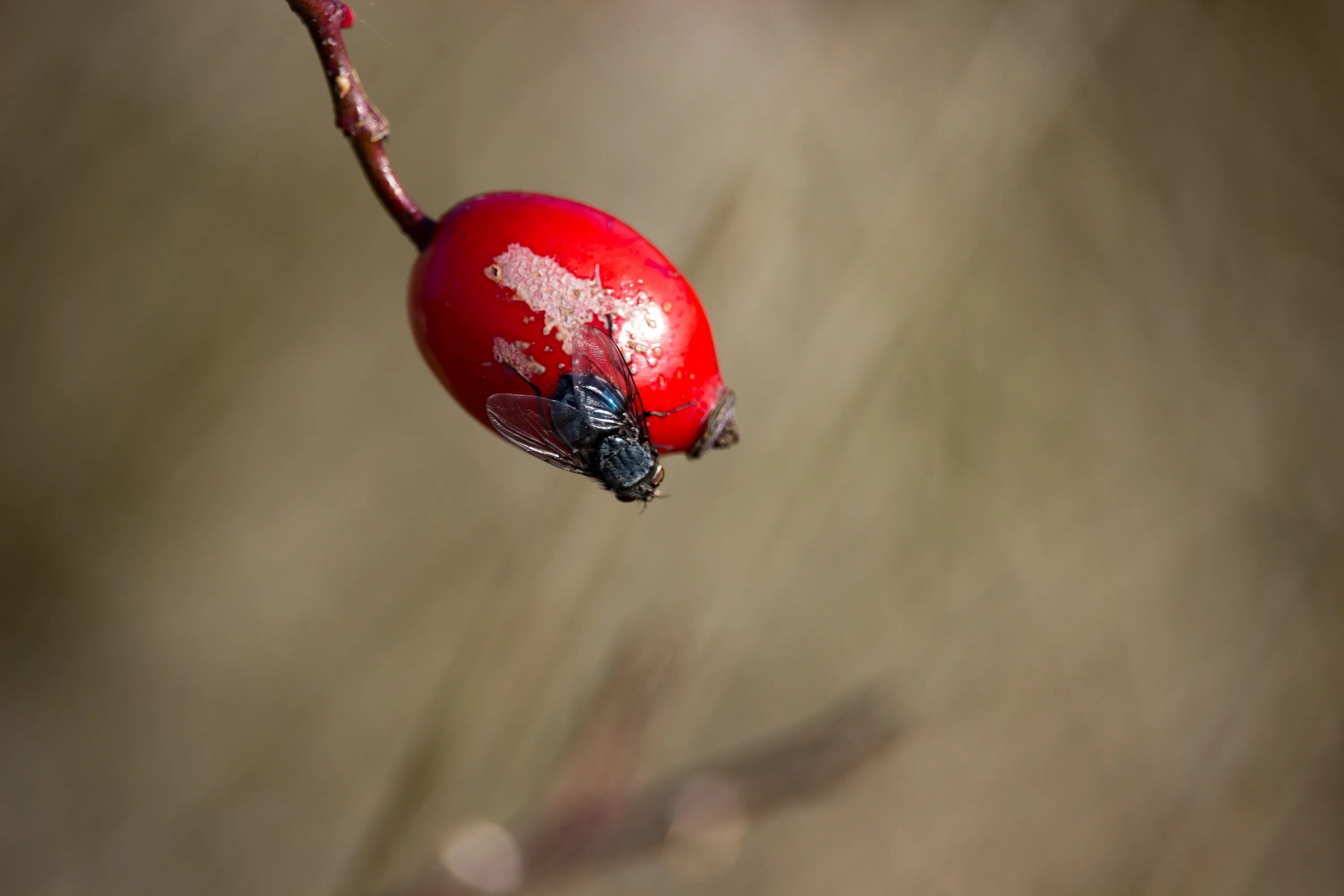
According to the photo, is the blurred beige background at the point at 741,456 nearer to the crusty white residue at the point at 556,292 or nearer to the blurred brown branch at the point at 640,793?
the blurred brown branch at the point at 640,793

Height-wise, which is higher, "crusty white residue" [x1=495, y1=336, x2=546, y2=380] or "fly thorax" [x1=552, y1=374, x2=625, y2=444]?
"fly thorax" [x1=552, y1=374, x2=625, y2=444]

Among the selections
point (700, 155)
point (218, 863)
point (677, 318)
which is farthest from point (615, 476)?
point (218, 863)

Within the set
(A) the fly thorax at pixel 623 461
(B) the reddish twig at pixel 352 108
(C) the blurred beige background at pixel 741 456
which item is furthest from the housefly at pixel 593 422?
(C) the blurred beige background at pixel 741 456

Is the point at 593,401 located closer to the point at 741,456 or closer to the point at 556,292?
the point at 556,292

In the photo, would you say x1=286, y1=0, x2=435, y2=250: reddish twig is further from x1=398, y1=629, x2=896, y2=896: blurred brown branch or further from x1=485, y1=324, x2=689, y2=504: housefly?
x1=398, y1=629, x2=896, y2=896: blurred brown branch

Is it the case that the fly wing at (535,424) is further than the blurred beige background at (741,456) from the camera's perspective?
No

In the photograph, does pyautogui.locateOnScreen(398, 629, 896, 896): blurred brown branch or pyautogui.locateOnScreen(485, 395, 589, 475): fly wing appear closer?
pyautogui.locateOnScreen(485, 395, 589, 475): fly wing

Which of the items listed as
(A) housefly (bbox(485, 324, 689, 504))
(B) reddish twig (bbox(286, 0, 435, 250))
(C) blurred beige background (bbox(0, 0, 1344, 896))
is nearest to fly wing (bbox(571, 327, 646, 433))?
(A) housefly (bbox(485, 324, 689, 504))
